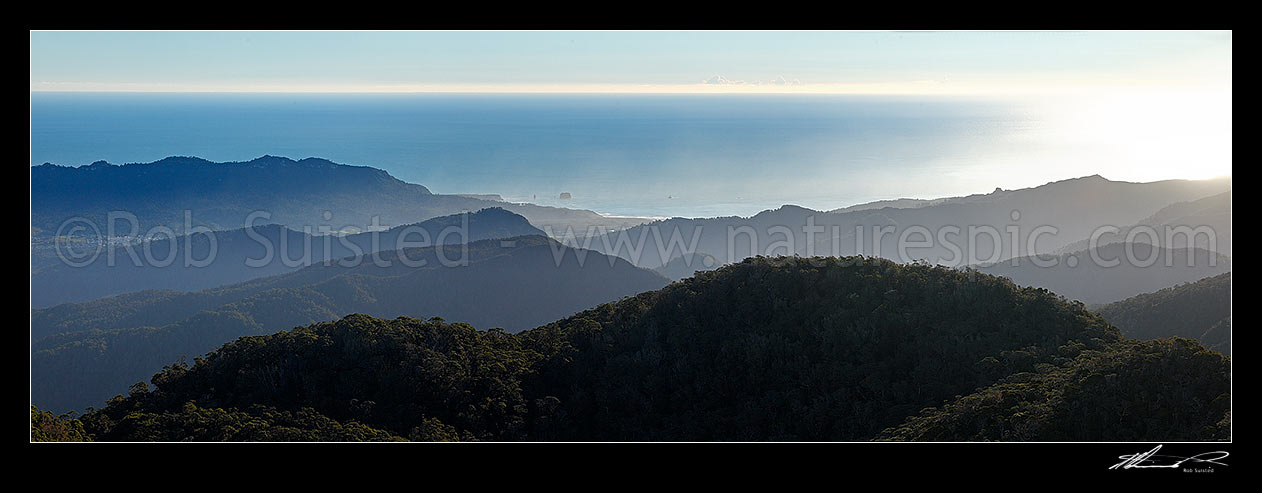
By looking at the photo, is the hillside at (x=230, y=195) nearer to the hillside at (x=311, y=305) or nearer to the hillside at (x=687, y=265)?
the hillside at (x=311, y=305)

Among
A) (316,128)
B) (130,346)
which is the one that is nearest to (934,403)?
(130,346)

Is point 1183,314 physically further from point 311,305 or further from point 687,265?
point 311,305

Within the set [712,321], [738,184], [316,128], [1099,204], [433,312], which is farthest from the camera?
[316,128]

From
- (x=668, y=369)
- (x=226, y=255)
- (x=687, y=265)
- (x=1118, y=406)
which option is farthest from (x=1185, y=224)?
(x=226, y=255)

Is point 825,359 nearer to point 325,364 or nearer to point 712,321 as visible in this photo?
point 712,321
